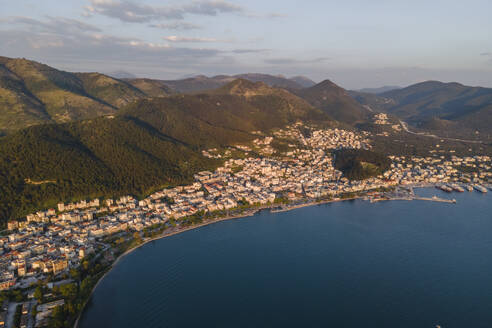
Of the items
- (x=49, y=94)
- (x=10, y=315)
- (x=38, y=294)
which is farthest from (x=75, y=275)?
(x=49, y=94)

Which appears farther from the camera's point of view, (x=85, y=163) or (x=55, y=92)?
(x=55, y=92)

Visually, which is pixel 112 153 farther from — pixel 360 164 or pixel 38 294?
pixel 360 164

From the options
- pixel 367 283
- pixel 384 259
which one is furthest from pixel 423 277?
pixel 367 283

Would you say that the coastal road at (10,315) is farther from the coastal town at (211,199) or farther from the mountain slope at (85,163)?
the mountain slope at (85,163)

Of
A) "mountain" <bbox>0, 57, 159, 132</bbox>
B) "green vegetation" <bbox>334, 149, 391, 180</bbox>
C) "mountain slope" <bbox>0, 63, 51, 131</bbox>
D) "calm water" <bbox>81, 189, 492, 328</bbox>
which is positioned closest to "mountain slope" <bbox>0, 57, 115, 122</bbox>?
"mountain" <bbox>0, 57, 159, 132</bbox>

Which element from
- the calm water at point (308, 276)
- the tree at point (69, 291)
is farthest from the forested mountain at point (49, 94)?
the calm water at point (308, 276)

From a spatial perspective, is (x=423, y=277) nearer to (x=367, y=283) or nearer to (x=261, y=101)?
(x=367, y=283)
